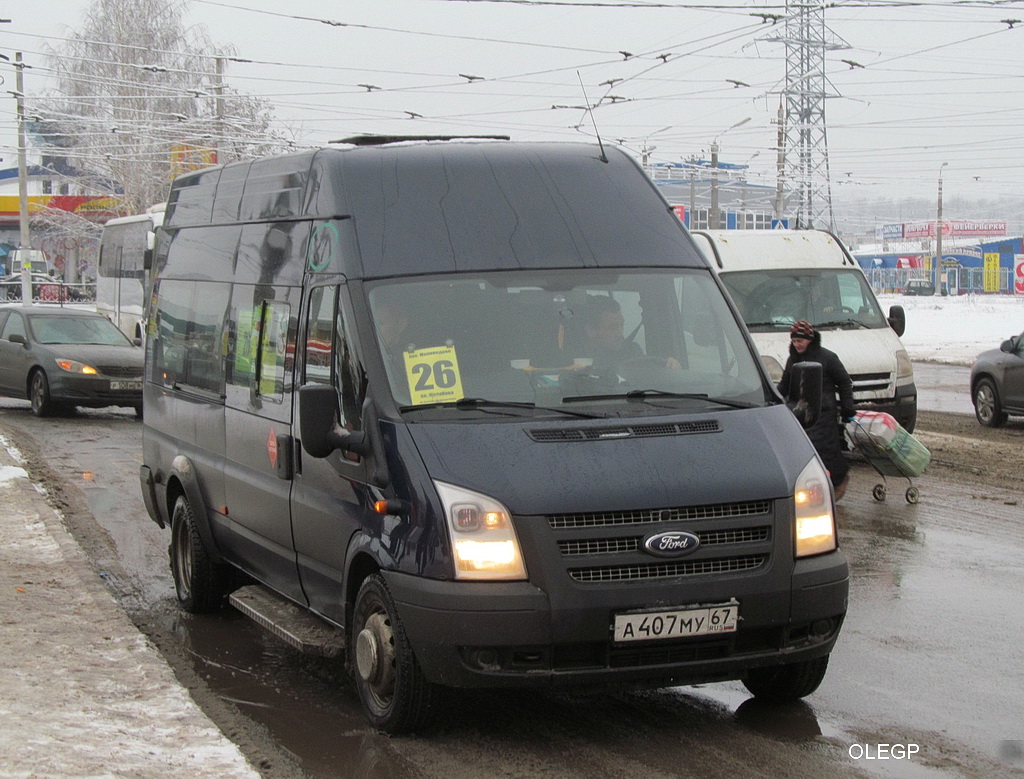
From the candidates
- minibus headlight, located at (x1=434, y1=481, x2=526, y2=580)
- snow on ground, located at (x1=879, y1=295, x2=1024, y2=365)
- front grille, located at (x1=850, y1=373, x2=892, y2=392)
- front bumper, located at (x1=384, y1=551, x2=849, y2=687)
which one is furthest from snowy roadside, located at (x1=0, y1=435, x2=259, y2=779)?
snow on ground, located at (x1=879, y1=295, x2=1024, y2=365)

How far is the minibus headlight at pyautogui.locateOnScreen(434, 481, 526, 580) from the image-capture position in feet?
16.8

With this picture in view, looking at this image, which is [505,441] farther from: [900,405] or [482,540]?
[900,405]

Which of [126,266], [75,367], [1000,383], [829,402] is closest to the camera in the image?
[829,402]

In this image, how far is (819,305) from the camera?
15.3 meters

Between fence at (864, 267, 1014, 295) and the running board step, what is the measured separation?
7709cm

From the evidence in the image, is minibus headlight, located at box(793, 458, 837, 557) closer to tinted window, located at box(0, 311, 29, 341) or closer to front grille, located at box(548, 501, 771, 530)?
front grille, located at box(548, 501, 771, 530)

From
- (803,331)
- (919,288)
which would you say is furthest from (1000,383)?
(919,288)

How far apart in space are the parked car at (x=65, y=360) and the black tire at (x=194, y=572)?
38.2 ft

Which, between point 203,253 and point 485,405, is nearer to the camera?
point 485,405

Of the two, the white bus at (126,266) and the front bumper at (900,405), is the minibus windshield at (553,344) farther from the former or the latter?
the white bus at (126,266)

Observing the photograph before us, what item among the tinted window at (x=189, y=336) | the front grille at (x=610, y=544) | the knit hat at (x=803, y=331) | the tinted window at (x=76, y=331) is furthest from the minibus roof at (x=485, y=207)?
the tinted window at (x=76, y=331)

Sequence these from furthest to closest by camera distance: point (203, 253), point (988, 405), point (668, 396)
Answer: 1. point (988, 405)
2. point (203, 253)
3. point (668, 396)

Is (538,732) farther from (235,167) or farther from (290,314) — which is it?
(235,167)

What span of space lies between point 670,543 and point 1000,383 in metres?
13.8
